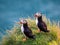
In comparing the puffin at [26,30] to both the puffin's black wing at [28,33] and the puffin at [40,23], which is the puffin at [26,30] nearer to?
the puffin's black wing at [28,33]

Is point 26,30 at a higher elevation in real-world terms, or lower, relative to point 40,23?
lower

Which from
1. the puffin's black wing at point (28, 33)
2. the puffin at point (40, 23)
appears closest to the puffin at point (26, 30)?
the puffin's black wing at point (28, 33)

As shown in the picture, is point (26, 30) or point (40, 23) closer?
point (26, 30)

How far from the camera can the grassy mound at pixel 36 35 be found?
420 inches

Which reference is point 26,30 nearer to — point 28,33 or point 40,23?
point 28,33

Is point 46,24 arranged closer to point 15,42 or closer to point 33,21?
point 33,21

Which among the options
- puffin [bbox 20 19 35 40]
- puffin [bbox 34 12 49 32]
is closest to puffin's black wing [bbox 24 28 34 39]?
puffin [bbox 20 19 35 40]

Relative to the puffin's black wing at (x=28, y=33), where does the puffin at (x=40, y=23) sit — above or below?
above

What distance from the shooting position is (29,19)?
11.2 metres

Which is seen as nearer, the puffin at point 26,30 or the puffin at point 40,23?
the puffin at point 26,30

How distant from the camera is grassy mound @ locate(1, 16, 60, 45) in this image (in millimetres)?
10672

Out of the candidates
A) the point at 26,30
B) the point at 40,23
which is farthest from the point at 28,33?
the point at 40,23

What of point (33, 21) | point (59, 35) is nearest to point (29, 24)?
point (33, 21)

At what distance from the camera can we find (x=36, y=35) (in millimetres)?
10867
